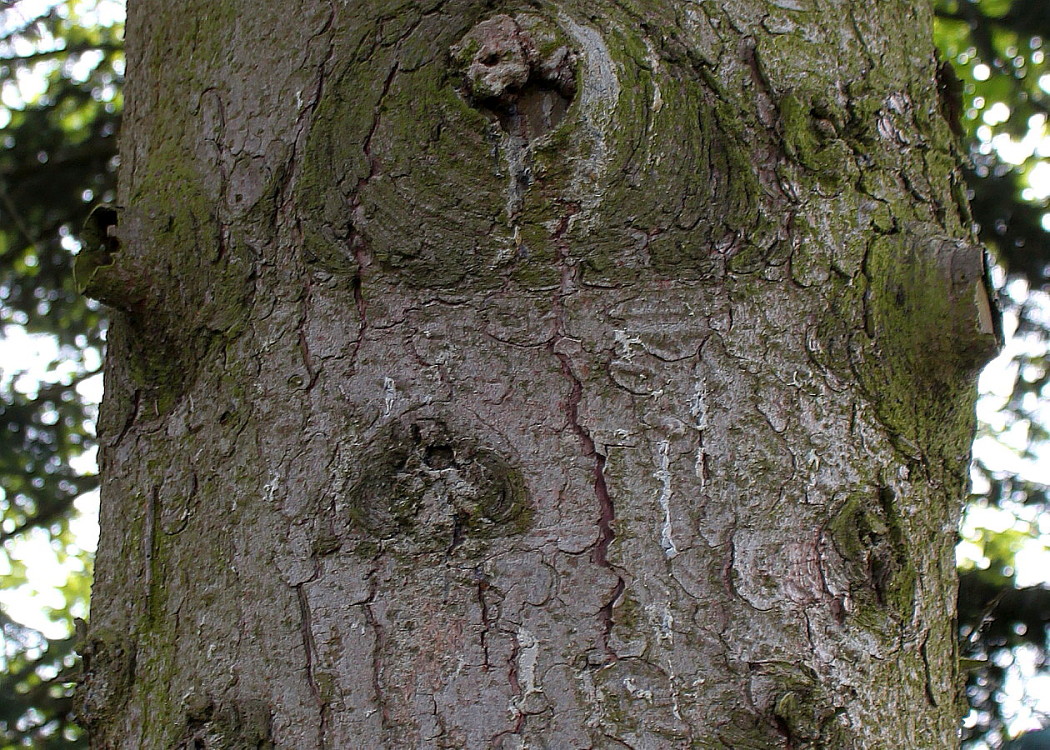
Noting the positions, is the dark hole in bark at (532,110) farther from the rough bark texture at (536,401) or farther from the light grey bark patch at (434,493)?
the light grey bark patch at (434,493)

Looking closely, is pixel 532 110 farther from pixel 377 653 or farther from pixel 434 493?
pixel 377 653

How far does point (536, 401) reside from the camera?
37.5 inches

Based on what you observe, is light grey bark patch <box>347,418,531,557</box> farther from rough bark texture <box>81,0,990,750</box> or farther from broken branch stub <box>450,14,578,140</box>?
broken branch stub <box>450,14,578,140</box>

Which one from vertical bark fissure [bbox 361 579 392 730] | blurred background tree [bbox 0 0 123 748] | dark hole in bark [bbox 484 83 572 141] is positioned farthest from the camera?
blurred background tree [bbox 0 0 123 748]

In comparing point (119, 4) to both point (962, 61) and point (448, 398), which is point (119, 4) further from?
point (448, 398)

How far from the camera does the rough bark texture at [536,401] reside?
35.6 inches

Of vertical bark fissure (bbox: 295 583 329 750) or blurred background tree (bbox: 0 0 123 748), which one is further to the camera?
blurred background tree (bbox: 0 0 123 748)

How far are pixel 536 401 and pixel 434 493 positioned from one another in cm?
14

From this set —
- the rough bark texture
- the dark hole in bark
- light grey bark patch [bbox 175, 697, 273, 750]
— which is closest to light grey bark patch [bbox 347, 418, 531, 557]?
the rough bark texture

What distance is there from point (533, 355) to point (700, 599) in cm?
30

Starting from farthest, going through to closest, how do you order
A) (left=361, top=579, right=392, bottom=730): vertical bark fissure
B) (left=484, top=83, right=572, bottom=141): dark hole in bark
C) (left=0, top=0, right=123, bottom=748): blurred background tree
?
(left=0, top=0, right=123, bottom=748): blurred background tree, (left=484, top=83, right=572, bottom=141): dark hole in bark, (left=361, top=579, right=392, bottom=730): vertical bark fissure

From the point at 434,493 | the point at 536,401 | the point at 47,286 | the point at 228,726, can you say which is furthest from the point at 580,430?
the point at 47,286

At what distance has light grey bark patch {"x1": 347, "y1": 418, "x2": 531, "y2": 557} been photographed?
92 centimetres

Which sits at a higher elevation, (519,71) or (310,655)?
(519,71)
